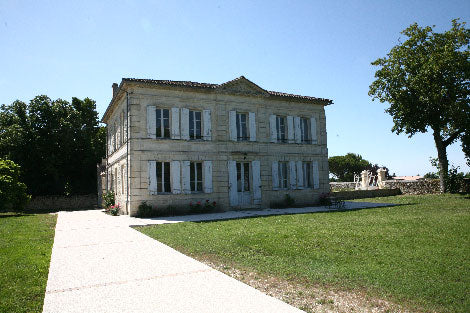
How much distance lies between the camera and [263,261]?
19.5 feet

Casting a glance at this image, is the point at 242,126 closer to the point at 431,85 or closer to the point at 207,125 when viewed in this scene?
the point at 207,125

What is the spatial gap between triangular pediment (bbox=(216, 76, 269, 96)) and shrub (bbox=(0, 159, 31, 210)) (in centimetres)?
1221

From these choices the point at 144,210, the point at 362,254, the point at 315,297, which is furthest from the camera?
the point at 144,210

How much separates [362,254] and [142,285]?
3.99m

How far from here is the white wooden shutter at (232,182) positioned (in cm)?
1725

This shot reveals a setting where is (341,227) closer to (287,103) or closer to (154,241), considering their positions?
(154,241)

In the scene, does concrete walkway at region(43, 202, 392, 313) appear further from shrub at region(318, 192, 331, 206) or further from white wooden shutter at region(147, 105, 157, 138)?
shrub at region(318, 192, 331, 206)

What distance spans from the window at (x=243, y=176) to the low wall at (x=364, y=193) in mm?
8861

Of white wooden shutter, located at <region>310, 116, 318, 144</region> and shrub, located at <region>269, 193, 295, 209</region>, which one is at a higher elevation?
white wooden shutter, located at <region>310, 116, 318, 144</region>

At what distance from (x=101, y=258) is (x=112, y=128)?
52.5 feet

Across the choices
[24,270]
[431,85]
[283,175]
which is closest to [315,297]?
[24,270]

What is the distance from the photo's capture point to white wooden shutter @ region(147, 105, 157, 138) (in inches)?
619

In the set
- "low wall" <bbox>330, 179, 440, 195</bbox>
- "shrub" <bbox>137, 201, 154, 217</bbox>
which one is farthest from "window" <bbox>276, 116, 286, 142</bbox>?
"low wall" <bbox>330, 179, 440, 195</bbox>

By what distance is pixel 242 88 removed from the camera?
18109 mm
